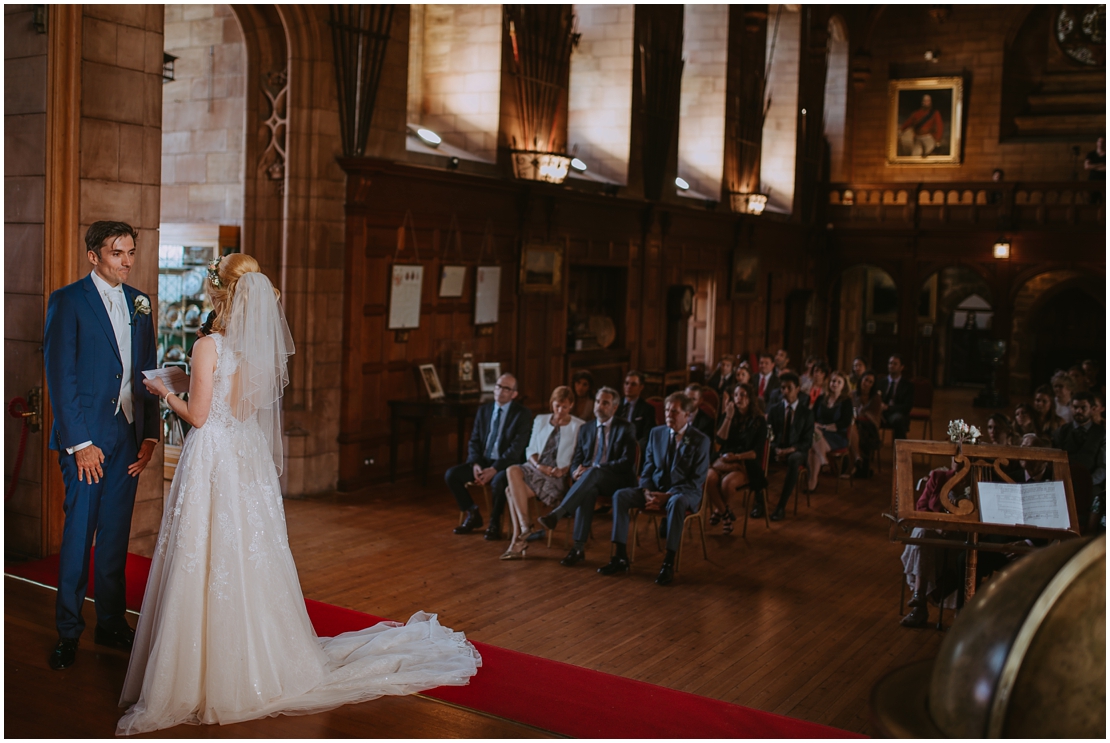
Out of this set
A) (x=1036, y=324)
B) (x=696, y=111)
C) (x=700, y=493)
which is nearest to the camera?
(x=700, y=493)

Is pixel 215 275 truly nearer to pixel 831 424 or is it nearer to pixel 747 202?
pixel 831 424

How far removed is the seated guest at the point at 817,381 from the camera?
1016 centimetres

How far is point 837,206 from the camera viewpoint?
18.3 meters

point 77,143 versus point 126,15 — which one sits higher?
point 126,15

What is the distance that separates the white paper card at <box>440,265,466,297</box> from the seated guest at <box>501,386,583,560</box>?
2.75m

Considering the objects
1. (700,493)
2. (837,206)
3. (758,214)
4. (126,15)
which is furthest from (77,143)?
(837,206)

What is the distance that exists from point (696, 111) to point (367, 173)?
779 cm

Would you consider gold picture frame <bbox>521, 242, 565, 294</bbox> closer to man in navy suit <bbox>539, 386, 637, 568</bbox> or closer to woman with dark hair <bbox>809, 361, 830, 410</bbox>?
woman with dark hair <bbox>809, 361, 830, 410</bbox>

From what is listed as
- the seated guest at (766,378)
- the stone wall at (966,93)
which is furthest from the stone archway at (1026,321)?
the seated guest at (766,378)

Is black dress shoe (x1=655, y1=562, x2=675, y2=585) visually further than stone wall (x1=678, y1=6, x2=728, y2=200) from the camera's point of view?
No

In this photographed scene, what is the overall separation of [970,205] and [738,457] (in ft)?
38.1

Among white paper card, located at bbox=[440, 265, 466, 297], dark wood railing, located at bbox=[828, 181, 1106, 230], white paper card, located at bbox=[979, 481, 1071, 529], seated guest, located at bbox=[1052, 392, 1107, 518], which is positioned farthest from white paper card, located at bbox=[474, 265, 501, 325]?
dark wood railing, located at bbox=[828, 181, 1106, 230]

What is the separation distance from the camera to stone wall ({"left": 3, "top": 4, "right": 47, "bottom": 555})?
522 centimetres

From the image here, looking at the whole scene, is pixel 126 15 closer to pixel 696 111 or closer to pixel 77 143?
pixel 77 143
